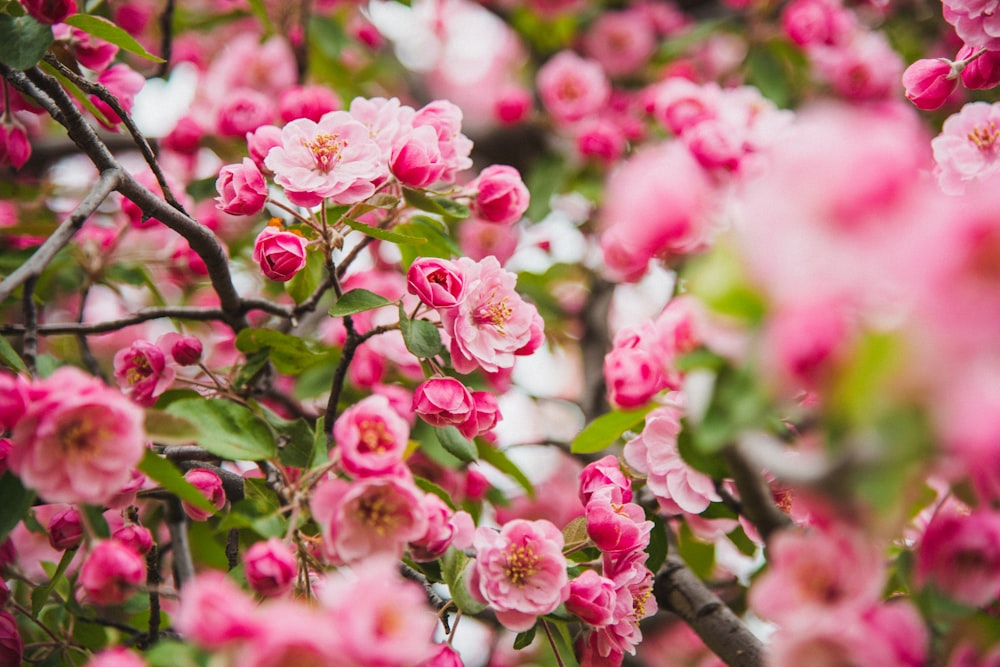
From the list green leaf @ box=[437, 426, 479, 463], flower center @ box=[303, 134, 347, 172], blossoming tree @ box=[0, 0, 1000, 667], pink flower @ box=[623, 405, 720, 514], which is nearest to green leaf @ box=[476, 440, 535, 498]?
blossoming tree @ box=[0, 0, 1000, 667]

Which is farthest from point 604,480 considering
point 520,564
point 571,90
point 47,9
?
point 571,90

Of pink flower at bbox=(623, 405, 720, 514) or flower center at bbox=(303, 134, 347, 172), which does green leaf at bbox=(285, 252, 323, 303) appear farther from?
pink flower at bbox=(623, 405, 720, 514)

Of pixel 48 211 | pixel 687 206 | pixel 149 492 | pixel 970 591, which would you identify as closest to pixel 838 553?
pixel 970 591

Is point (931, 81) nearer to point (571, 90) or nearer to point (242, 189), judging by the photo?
point (242, 189)

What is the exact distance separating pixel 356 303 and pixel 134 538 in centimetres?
43

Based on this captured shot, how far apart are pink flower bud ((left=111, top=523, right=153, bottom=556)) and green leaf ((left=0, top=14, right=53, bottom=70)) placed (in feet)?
2.02

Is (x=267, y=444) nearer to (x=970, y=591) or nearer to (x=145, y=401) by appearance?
(x=145, y=401)

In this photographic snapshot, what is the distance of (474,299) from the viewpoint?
111 centimetres

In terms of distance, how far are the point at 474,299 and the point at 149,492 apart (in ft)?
1.74

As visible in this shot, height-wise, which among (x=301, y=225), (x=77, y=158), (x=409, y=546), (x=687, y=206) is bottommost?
(x=77, y=158)

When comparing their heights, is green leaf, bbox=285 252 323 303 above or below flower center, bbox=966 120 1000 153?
below

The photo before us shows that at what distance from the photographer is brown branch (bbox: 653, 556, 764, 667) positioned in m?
1.17

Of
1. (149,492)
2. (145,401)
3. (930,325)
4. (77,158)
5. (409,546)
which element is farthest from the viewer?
(77,158)

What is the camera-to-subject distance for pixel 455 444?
117 centimetres
